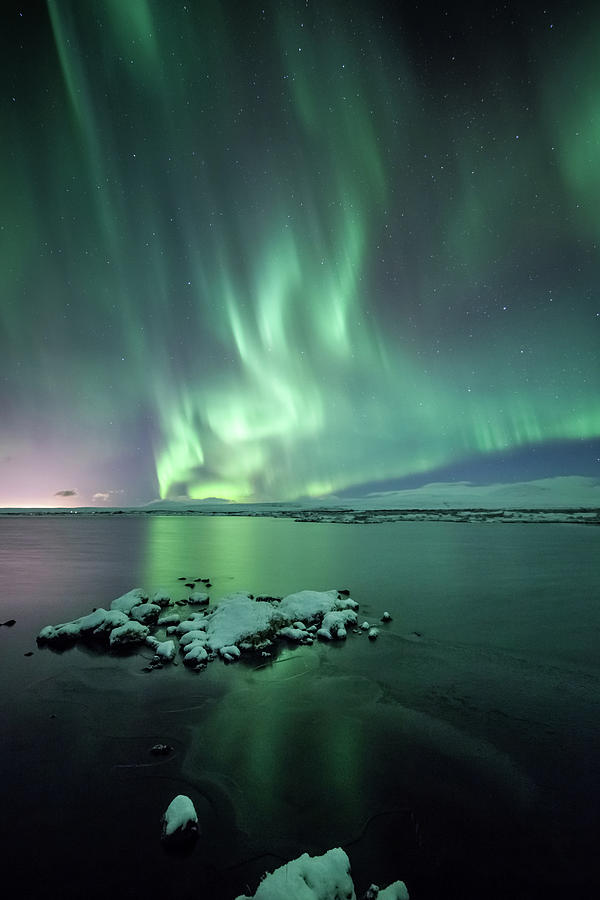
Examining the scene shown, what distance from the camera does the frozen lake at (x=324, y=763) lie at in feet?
15.7

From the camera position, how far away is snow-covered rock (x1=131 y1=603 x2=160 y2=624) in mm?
14422

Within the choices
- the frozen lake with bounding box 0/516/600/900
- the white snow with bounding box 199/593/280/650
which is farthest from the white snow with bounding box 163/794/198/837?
the white snow with bounding box 199/593/280/650

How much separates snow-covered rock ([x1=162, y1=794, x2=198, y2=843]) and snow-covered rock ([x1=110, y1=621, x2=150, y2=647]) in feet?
25.9

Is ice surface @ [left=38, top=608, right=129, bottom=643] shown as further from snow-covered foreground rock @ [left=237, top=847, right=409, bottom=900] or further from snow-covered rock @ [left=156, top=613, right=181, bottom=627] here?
snow-covered foreground rock @ [left=237, top=847, right=409, bottom=900]

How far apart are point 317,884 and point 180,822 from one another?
204 centimetres

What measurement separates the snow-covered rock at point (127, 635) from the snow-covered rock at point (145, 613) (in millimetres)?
1680

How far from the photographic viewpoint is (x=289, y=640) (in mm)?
12711

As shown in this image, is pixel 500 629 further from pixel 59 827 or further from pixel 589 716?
pixel 59 827

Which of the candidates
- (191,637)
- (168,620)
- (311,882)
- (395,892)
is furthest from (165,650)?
(395,892)

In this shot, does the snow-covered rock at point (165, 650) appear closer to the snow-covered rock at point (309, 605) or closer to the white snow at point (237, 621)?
the white snow at point (237, 621)

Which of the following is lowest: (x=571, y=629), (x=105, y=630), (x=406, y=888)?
(x=571, y=629)

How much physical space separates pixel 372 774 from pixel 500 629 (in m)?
10.3

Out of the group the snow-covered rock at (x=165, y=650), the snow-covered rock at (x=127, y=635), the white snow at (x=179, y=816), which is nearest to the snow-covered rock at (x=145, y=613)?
the snow-covered rock at (x=127, y=635)

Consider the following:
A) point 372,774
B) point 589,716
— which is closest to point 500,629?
point 589,716
